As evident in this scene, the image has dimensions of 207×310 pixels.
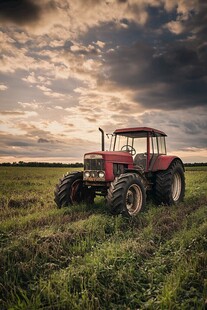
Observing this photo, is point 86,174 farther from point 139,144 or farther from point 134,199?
point 139,144

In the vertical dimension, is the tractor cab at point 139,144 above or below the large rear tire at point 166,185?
above

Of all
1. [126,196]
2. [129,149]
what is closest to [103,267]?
[126,196]

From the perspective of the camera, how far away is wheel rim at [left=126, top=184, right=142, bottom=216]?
8674 millimetres

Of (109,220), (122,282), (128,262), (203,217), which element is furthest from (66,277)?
(203,217)

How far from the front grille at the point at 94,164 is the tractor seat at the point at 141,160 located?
1.75 m

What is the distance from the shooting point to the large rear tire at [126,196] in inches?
311

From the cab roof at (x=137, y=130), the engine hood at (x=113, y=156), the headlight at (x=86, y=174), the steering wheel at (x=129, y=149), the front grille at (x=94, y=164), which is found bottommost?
the headlight at (x=86, y=174)

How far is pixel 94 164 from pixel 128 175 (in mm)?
1288

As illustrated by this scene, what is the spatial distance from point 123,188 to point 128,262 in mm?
3268

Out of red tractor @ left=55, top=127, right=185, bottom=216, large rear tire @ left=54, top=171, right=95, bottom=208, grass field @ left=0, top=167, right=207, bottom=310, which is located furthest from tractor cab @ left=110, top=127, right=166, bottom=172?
grass field @ left=0, top=167, right=207, bottom=310

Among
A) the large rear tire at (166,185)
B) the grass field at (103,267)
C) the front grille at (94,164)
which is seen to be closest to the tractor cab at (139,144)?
the large rear tire at (166,185)

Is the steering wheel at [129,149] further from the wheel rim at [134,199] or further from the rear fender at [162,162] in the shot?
the wheel rim at [134,199]

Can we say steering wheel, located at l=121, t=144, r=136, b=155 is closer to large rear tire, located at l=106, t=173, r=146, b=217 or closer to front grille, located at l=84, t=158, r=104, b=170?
front grille, located at l=84, t=158, r=104, b=170

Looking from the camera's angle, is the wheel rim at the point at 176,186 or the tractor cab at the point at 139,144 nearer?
the tractor cab at the point at 139,144
